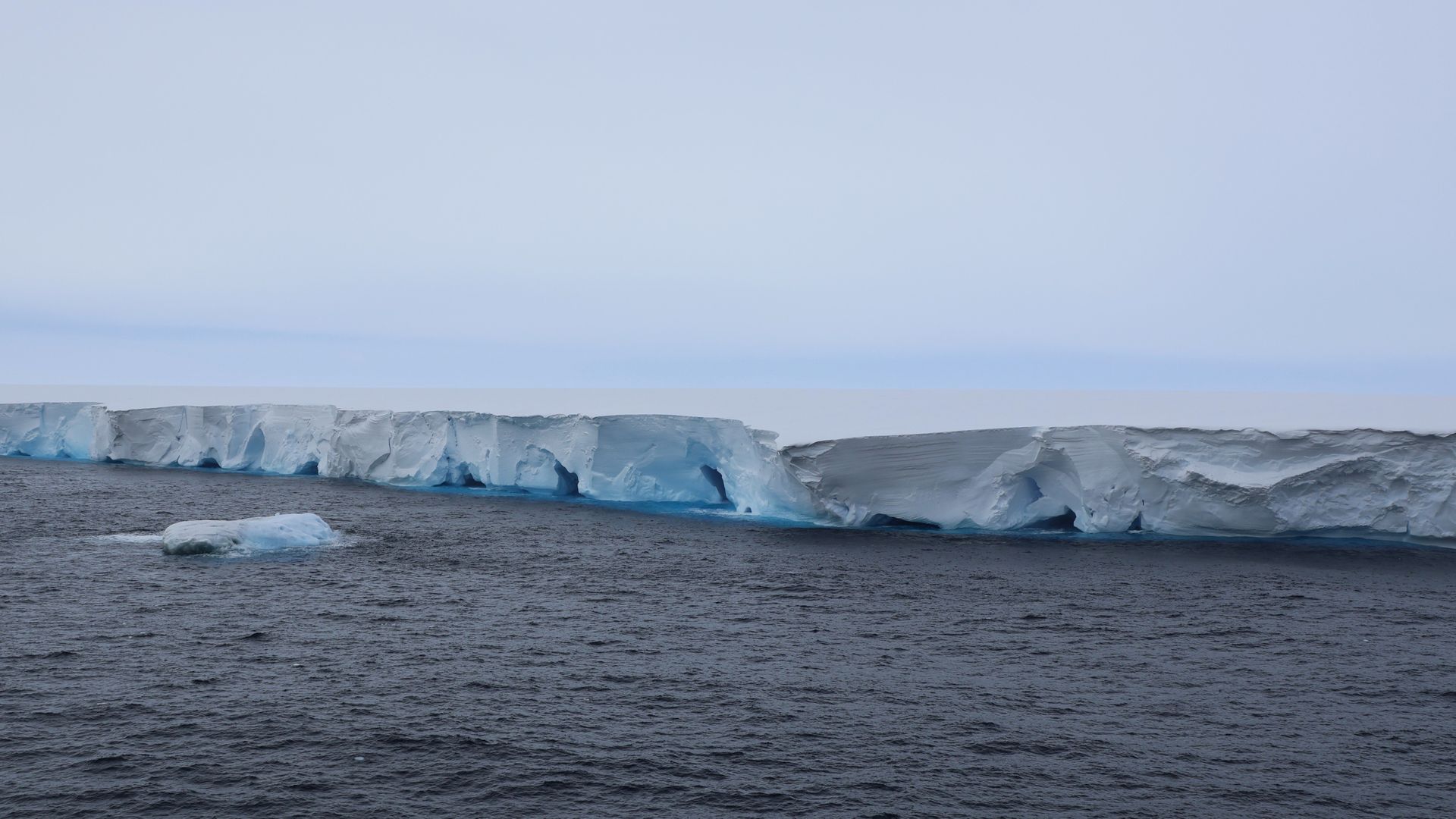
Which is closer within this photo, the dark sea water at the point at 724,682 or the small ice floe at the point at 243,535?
the dark sea water at the point at 724,682

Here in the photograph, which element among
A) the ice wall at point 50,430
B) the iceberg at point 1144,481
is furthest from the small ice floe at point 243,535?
the ice wall at point 50,430

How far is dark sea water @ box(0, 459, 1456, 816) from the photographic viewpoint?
28.0 ft

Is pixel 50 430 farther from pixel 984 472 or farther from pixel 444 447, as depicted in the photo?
pixel 984 472

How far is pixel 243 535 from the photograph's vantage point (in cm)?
1958

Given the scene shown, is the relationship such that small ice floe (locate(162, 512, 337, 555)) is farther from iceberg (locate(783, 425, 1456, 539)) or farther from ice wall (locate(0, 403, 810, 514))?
iceberg (locate(783, 425, 1456, 539))

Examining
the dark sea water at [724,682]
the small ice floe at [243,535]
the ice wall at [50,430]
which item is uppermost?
the ice wall at [50,430]

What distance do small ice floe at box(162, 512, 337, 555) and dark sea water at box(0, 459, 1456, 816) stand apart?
2.45 feet

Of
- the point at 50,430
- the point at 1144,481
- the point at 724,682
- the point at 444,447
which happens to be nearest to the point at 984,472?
the point at 1144,481

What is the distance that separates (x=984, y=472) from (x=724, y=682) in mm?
12523

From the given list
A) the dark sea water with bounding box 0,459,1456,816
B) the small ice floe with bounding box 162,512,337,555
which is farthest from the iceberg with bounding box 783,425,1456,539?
the small ice floe with bounding box 162,512,337,555

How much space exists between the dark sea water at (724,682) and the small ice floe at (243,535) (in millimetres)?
747

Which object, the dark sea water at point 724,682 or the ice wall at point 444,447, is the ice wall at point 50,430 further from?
the dark sea water at point 724,682

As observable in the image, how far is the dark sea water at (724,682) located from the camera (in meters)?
8.53

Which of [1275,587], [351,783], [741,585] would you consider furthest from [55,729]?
[1275,587]
